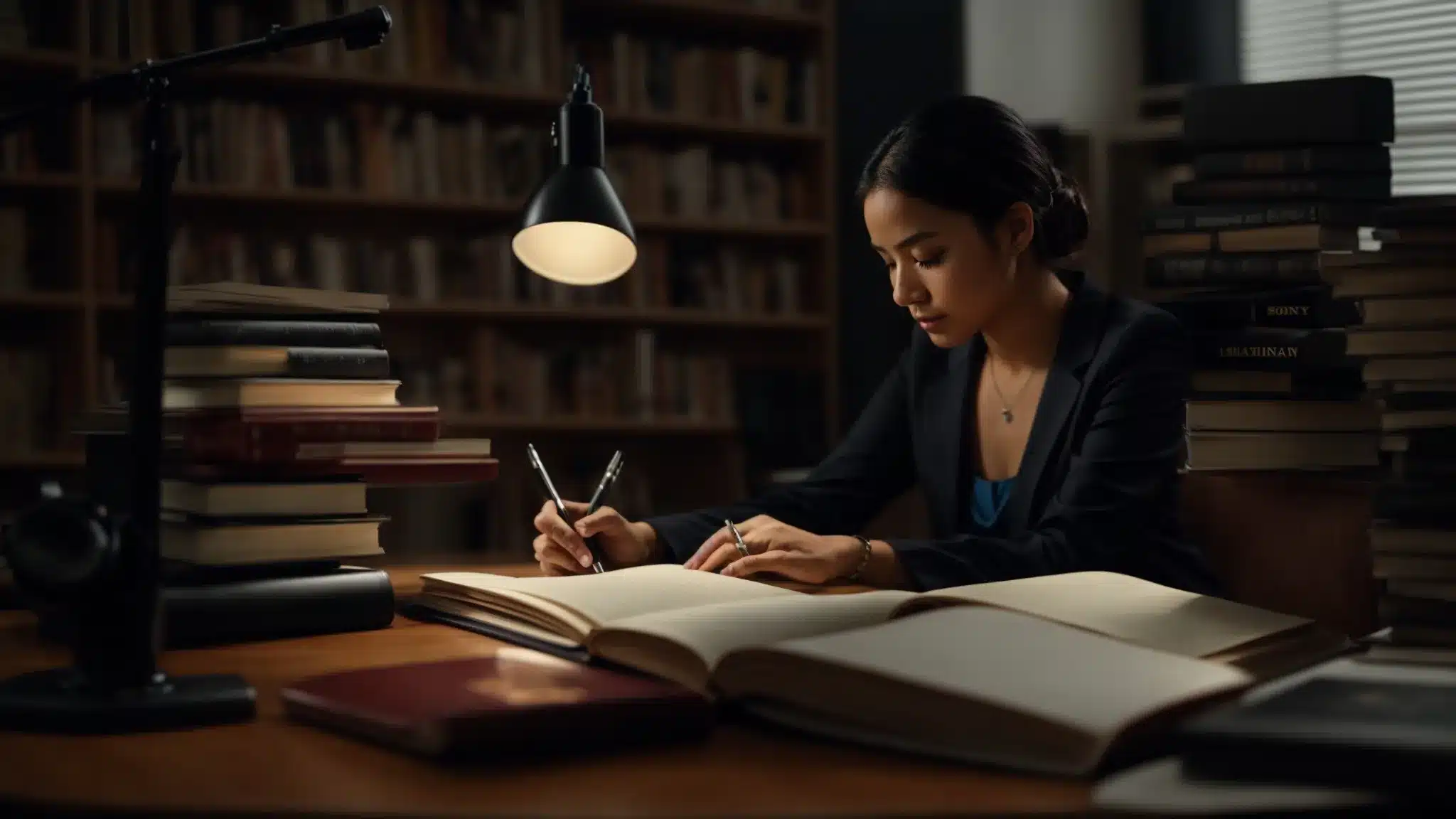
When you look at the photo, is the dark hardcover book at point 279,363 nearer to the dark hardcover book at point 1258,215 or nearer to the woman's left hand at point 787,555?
the woman's left hand at point 787,555

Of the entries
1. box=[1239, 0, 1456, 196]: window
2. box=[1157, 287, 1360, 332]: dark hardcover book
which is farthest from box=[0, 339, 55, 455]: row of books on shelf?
box=[1239, 0, 1456, 196]: window

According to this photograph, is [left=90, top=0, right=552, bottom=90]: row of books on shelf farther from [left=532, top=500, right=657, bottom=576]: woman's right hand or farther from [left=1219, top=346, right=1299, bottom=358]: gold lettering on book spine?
[left=1219, top=346, right=1299, bottom=358]: gold lettering on book spine

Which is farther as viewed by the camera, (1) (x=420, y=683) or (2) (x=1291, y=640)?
(2) (x=1291, y=640)

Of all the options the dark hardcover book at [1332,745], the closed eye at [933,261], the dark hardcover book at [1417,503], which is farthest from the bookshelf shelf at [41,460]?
the dark hardcover book at [1332,745]

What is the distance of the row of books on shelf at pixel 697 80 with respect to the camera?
4.13m

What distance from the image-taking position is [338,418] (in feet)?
3.90

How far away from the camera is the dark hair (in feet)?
5.94

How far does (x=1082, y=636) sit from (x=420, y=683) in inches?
15.3

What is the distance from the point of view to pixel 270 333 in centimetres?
119

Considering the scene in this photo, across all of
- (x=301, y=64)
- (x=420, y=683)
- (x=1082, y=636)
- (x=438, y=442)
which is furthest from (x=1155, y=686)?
(x=301, y=64)

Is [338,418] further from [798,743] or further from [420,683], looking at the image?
[798,743]

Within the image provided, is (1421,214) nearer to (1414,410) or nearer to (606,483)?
(1414,410)

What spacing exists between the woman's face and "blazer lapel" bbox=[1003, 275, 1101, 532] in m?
0.11

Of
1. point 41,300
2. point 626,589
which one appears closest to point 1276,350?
point 626,589
